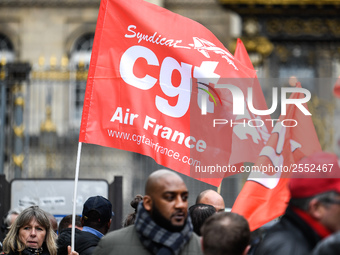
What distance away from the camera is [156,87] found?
256 inches

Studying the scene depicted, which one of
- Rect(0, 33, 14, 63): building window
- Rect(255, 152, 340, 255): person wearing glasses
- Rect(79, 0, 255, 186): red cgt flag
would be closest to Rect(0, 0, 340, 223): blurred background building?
Rect(0, 33, 14, 63): building window

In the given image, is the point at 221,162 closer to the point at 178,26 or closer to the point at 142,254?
the point at 178,26

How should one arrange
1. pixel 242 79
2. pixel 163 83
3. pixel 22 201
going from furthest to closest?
pixel 22 201 → pixel 242 79 → pixel 163 83

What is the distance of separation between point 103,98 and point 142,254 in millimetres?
2258

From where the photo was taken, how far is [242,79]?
22.9 feet

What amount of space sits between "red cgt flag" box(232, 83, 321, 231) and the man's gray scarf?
1579 mm

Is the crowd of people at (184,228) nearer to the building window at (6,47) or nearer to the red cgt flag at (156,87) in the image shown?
the red cgt flag at (156,87)

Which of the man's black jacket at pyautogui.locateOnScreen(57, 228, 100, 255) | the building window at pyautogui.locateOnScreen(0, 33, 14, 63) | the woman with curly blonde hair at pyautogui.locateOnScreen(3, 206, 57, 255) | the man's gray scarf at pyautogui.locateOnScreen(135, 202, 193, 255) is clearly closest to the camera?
the man's gray scarf at pyautogui.locateOnScreen(135, 202, 193, 255)

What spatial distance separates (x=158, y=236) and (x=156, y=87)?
2472 mm

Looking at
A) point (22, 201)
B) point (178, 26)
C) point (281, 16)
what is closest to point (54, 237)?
point (178, 26)

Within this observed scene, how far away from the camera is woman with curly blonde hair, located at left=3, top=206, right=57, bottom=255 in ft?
19.0

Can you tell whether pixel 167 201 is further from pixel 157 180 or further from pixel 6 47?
pixel 6 47

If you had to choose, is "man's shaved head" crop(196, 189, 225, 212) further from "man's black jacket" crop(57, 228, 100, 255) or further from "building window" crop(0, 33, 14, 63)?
"building window" crop(0, 33, 14, 63)

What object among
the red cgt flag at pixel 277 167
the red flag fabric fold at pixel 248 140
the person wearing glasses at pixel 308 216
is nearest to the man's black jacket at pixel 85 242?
the red cgt flag at pixel 277 167
